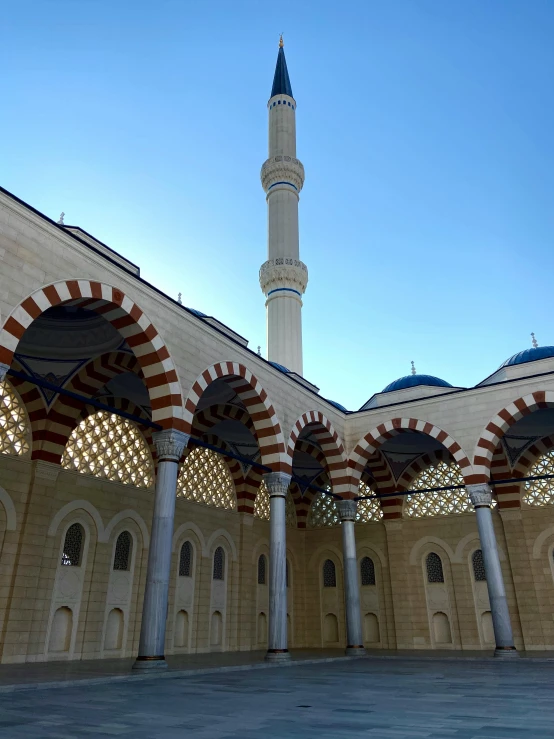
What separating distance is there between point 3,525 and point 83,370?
9.02ft

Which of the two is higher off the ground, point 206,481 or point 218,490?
point 206,481

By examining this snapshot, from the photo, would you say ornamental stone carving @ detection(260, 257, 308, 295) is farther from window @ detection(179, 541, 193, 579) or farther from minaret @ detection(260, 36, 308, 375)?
window @ detection(179, 541, 193, 579)

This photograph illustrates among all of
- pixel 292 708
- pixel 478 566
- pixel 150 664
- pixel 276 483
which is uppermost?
pixel 276 483

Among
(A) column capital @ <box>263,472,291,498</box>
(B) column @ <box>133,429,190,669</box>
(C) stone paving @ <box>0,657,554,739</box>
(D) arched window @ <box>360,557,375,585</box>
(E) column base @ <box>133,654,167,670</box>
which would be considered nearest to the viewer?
(C) stone paving @ <box>0,657,554,739</box>

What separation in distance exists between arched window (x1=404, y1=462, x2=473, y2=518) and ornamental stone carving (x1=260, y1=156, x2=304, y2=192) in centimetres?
1162

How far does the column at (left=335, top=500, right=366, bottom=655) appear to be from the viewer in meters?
11.5

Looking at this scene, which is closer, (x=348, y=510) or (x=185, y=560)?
(x=185, y=560)

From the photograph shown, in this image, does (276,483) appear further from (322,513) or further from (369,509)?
(322,513)

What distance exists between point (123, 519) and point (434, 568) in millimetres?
7640

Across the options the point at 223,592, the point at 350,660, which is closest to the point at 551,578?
the point at 350,660

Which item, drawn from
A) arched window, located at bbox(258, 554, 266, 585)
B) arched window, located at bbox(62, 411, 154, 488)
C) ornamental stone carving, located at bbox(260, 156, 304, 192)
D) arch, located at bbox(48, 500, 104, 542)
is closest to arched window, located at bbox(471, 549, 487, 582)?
arched window, located at bbox(258, 554, 266, 585)

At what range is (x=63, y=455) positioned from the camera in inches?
389

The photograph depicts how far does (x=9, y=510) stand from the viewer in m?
8.95

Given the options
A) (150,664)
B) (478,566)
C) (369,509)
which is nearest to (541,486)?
(478,566)
